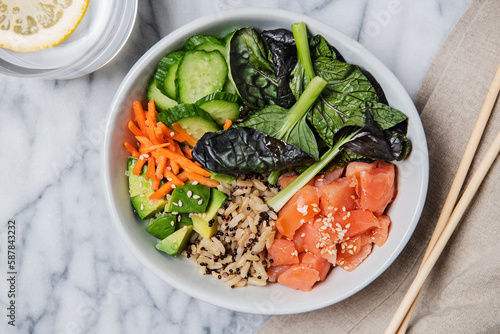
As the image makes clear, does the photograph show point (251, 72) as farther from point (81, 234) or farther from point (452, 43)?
point (81, 234)

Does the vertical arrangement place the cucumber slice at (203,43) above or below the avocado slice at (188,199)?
above

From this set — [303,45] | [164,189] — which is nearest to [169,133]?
[164,189]

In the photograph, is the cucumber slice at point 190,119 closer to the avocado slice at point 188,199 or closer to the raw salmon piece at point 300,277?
the avocado slice at point 188,199

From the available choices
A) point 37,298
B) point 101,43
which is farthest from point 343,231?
point 37,298

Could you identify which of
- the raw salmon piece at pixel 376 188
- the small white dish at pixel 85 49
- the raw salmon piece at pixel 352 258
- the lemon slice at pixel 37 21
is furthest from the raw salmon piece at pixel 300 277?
the lemon slice at pixel 37 21

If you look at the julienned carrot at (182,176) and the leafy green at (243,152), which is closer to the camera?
the leafy green at (243,152)
